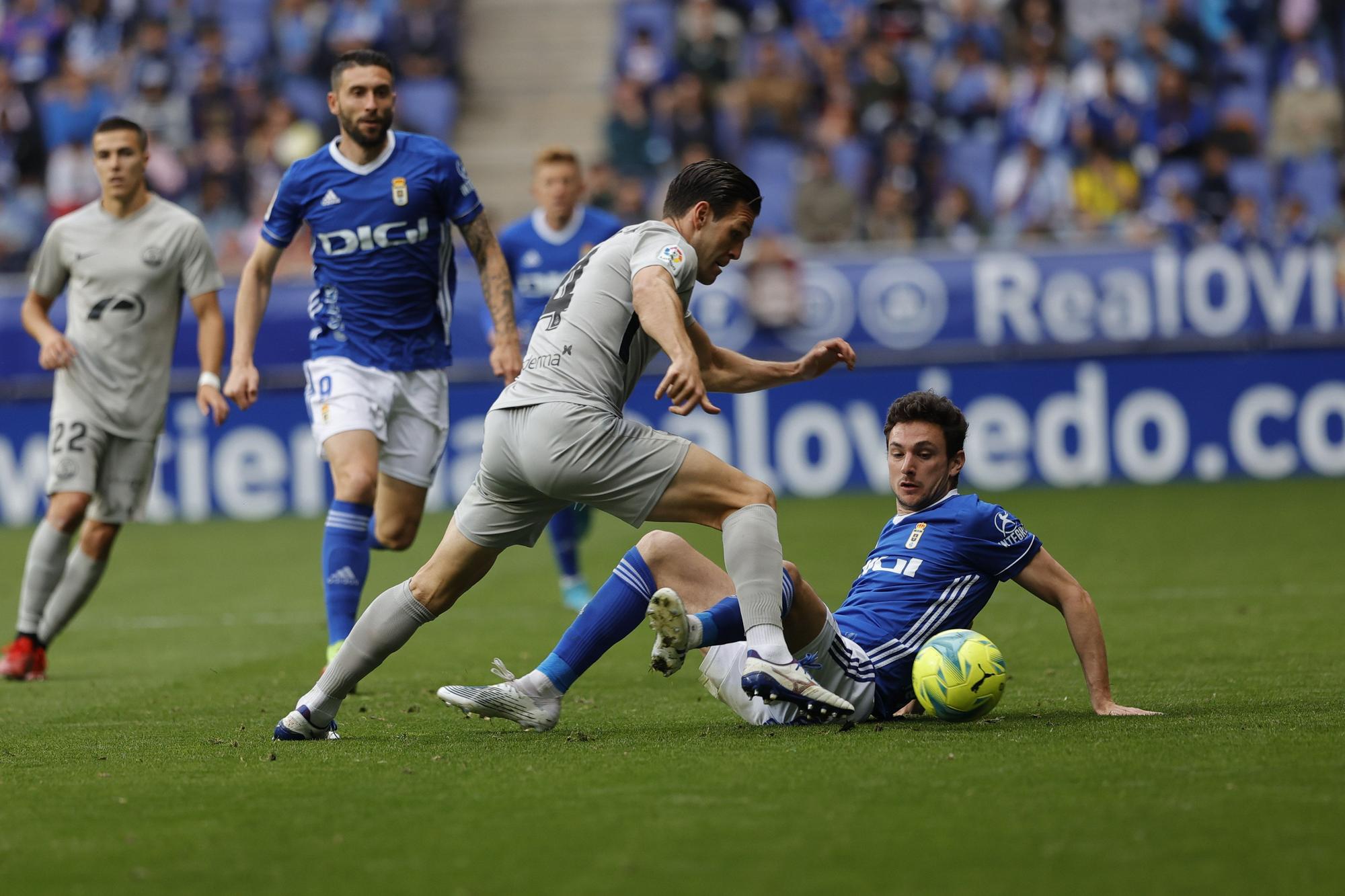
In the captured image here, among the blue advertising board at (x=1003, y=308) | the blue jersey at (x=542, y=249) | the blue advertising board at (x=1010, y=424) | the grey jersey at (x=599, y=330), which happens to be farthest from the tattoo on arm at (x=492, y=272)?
the blue advertising board at (x=1003, y=308)

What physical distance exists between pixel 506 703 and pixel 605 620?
1.32 ft

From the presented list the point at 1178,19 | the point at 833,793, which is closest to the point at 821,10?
the point at 1178,19

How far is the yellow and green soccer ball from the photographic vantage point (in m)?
5.37

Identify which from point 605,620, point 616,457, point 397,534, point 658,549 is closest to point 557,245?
point 397,534

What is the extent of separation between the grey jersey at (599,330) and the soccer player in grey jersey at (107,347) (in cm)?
321

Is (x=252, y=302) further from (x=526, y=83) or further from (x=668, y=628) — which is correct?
(x=526, y=83)

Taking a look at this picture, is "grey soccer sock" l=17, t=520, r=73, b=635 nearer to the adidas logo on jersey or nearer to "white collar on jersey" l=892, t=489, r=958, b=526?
the adidas logo on jersey

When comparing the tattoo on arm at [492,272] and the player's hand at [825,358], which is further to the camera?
the tattoo on arm at [492,272]

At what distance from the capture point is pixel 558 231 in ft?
33.3

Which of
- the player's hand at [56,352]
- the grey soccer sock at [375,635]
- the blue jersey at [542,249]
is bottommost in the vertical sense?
the grey soccer sock at [375,635]

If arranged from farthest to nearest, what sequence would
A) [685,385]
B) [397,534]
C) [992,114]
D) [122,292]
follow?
[992,114]
[122,292]
[397,534]
[685,385]

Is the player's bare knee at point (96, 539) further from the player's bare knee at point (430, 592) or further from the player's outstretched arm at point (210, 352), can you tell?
the player's bare knee at point (430, 592)

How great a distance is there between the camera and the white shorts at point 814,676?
539 cm

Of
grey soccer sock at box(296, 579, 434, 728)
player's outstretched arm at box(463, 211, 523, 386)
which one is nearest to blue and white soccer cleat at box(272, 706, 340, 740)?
grey soccer sock at box(296, 579, 434, 728)
